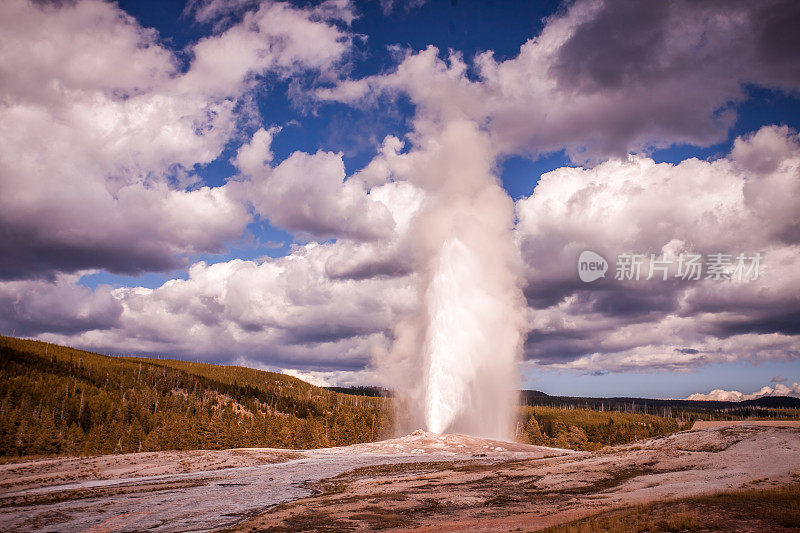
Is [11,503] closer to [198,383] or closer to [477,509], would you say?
[477,509]

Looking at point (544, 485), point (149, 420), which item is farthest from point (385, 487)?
point (149, 420)

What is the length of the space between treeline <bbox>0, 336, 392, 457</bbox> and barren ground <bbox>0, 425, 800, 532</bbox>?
135ft

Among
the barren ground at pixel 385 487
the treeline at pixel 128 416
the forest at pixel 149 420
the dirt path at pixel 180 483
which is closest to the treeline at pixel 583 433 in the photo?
the forest at pixel 149 420

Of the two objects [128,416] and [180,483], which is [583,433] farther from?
[128,416]

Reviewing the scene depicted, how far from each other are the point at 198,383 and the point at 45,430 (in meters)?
94.2

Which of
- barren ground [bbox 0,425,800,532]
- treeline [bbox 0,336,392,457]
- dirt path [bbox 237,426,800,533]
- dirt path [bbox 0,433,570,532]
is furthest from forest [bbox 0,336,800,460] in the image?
dirt path [bbox 237,426,800,533]

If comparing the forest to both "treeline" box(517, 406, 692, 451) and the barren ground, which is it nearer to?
"treeline" box(517, 406, 692, 451)

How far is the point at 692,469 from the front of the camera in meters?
29.5

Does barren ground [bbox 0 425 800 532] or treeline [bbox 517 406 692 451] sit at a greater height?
barren ground [bbox 0 425 800 532]

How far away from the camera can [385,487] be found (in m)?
29.6

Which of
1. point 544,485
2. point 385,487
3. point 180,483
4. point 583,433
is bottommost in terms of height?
point 583,433

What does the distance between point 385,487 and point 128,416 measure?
99.6 meters

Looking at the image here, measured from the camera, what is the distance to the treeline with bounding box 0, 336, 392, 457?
8450cm

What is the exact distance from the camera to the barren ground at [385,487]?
21.1 meters
